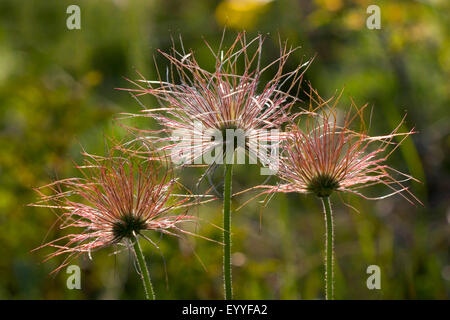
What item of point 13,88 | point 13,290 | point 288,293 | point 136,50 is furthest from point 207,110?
point 13,88

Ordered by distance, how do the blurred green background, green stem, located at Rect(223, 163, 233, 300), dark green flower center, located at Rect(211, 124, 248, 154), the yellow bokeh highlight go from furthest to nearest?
the yellow bokeh highlight < the blurred green background < dark green flower center, located at Rect(211, 124, 248, 154) < green stem, located at Rect(223, 163, 233, 300)

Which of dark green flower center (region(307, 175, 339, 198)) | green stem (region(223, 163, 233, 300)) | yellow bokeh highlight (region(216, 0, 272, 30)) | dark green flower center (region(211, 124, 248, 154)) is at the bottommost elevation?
green stem (region(223, 163, 233, 300))

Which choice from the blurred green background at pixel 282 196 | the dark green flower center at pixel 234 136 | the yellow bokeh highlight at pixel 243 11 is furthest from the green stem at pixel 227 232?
the yellow bokeh highlight at pixel 243 11

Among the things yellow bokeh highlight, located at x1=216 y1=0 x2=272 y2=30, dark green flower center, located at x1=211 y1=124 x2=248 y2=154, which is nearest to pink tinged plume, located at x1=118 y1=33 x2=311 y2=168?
dark green flower center, located at x1=211 y1=124 x2=248 y2=154

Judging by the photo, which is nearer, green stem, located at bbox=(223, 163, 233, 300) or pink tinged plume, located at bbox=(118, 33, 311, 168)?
green stem, located at bbox=(223, 163, 233, 300)

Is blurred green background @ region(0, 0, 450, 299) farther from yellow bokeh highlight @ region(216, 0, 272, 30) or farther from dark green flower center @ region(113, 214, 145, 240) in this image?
dark green flower center @ region(113, 214, 145, 240)

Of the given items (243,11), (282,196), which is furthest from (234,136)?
(243,11)
